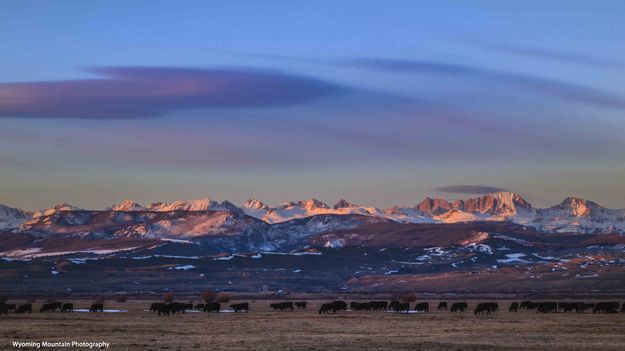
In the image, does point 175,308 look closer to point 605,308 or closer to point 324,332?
point 324,332

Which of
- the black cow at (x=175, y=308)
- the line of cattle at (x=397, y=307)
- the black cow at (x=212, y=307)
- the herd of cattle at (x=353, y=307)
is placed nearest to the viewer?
the black cow at (x=175, y=308)

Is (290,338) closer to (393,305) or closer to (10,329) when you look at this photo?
(10,329)

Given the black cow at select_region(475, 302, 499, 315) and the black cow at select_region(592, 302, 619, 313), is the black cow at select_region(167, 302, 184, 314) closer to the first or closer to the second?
the black cow at select_region(475, 302, 499, 315)

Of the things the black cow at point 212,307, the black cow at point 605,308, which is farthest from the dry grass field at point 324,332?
the black cow at point 212,307

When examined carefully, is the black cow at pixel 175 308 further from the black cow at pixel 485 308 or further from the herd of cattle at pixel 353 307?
the black cow at pixel 485 308

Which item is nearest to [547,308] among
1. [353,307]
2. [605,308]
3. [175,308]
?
[605,308]

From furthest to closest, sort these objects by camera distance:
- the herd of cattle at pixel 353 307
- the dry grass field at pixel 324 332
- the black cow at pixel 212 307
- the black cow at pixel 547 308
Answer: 1. the black cow at pixel 547 308
2. the black cow at pixel 212 307
3. the herd of cattle at pixel 353 307
4. the dry grass field at pixel 324 332

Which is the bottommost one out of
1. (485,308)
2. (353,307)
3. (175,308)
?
(353,307)

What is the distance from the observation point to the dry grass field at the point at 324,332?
57812 millimetres

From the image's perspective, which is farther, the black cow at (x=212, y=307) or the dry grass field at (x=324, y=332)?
the black cow at (x=212, y=307)

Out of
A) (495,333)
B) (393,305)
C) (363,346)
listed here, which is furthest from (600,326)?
(393,305)

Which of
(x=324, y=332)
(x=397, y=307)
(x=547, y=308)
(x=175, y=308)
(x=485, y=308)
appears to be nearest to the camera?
(x=324, y=332)

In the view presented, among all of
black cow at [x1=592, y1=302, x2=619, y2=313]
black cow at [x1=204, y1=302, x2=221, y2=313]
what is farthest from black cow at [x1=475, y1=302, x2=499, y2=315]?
black cow at [x1=204, y1=302, x2=221, y2=313]

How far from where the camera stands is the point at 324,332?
69938 mm
